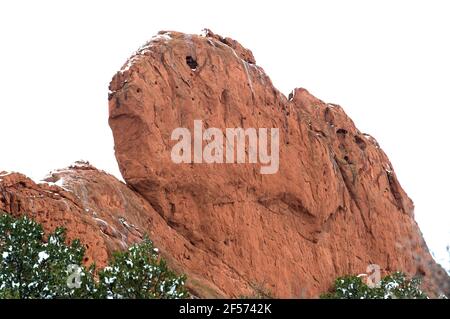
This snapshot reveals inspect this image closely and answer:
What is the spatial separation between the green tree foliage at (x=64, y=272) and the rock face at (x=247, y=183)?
13134mm

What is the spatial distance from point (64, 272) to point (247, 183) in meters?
25.3

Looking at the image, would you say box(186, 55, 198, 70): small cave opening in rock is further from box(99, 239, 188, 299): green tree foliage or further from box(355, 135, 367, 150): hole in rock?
box(99, 239, 188, 299): green tree foliage

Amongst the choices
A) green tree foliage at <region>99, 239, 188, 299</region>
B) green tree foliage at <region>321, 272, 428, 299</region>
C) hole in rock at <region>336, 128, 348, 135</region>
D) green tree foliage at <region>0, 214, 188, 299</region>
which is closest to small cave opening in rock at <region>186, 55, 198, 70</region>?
hole in rock at <region>336, 128, 348, 135</region>

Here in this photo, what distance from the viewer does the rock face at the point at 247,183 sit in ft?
158

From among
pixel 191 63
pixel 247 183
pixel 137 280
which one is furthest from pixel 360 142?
pixel 137 280

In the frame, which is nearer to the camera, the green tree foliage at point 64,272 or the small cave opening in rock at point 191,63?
the green tree foliage at point 64,272

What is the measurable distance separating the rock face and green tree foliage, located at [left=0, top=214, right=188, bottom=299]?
13.1 m

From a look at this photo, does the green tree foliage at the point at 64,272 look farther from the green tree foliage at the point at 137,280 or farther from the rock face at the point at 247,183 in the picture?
the rock face at the point at 247,183

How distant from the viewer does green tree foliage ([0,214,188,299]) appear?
26.6 metres

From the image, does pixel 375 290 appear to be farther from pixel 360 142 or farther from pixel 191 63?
pixel 360 142

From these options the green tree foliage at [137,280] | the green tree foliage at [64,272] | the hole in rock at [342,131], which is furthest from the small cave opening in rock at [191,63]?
the green tree foliage at [137,280]

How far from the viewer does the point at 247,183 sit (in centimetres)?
5222

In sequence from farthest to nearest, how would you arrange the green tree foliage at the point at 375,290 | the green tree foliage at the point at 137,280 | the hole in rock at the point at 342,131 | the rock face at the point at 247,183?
the hole in rock at the point at 342,131, the rock face at the point at 247,183, the green tree foliage at the point at 375,290, the green tree foliage at the point at 137,280
